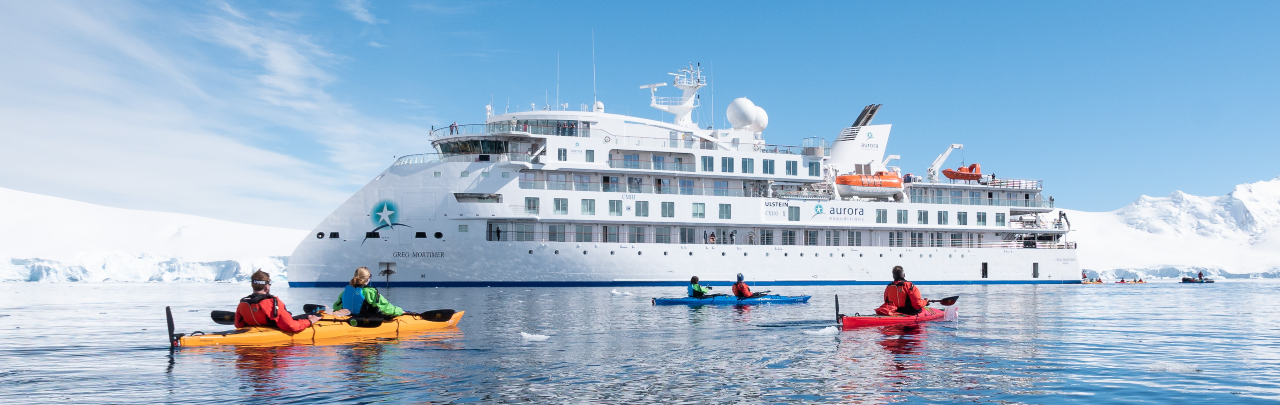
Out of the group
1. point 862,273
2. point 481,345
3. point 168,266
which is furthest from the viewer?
point 168,266

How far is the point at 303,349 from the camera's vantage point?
53.8 feet

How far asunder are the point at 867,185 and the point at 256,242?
10103 centimetres

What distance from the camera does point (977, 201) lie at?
64062 millimetres

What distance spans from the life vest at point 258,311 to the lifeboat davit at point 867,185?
46937mm

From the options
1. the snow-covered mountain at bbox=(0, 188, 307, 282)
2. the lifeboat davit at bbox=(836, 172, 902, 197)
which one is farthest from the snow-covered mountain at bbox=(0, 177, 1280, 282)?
the lifeboat davit at bbox=(836, 172, 902, 197)

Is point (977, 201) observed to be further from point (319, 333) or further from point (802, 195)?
point (319, 333)

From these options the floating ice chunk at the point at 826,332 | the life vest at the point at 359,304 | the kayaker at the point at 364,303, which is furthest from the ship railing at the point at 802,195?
the life vest at the point at 359,304

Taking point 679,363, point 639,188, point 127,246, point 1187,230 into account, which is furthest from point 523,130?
point 1187,230

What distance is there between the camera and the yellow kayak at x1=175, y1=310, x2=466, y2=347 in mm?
16344

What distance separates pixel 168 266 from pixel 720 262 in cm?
6038

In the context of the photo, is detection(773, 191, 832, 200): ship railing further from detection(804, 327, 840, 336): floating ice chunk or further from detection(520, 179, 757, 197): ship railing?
detection(804, 327, 840, 336): floating ice chunk

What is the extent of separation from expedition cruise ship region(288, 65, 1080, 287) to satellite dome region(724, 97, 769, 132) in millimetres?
94

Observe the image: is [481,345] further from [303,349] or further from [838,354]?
[838,354]

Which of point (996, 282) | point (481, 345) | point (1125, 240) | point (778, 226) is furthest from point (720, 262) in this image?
point (1125, 240)
